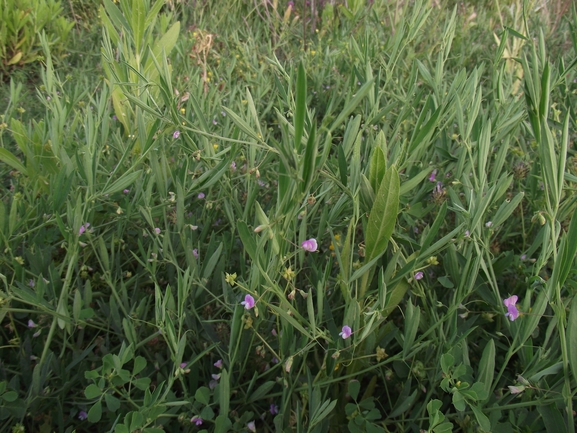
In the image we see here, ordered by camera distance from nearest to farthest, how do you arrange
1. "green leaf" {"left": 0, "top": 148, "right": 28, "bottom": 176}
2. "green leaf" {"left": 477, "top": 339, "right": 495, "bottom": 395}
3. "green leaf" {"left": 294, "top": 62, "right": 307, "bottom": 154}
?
"green leaf" {"left": 294, "top": 62, "right": 307, "bottom": 154} < "green leaf" {"left": 477, "top": 339, "right": 495, "bottom": 395} < "green leaf" {"left": 0, "top": 148, "right": 28, "bottom": 176}

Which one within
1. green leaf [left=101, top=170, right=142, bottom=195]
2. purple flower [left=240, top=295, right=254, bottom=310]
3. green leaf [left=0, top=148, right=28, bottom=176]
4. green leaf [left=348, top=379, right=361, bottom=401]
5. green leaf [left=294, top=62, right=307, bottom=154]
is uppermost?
green leaf [left=294, top=62, right=307, bottom=154]

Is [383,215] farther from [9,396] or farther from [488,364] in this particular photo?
[9,396]

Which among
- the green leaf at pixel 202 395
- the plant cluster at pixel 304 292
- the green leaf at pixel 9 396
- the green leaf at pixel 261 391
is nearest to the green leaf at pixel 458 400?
the plant cluster at pixel 304 292

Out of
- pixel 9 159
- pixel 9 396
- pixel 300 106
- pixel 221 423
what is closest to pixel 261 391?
pixel 221 423

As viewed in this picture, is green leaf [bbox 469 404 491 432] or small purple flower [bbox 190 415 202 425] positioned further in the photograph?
small purple flower [bbox 190 415 202 425]

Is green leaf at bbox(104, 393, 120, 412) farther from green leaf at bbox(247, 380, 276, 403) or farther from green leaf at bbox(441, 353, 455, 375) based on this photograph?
green leaf at bbox(441, 353, 455, 375)

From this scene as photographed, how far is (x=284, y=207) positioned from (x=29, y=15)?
2944 millimetres

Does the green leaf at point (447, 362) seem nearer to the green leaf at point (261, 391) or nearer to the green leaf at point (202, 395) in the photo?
the green leaf at point (261, 391)

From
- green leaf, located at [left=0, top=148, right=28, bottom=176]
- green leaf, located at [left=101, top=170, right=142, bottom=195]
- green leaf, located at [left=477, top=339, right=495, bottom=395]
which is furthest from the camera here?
green leaf, located at [left=0, top=148, right=28, bottom=176]

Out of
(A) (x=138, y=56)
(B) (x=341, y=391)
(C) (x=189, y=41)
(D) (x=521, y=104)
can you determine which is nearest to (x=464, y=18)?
(C) (x=189, y=41)

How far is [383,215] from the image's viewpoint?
75 cm

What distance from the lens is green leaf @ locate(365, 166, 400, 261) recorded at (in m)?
0.73

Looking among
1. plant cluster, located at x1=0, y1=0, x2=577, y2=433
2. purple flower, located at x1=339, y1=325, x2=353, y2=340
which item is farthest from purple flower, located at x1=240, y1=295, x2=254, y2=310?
purple flower, located at x1=339, y1=325, x2=353, y2=340

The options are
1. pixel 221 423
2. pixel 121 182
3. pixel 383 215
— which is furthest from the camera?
pixel 121 182
